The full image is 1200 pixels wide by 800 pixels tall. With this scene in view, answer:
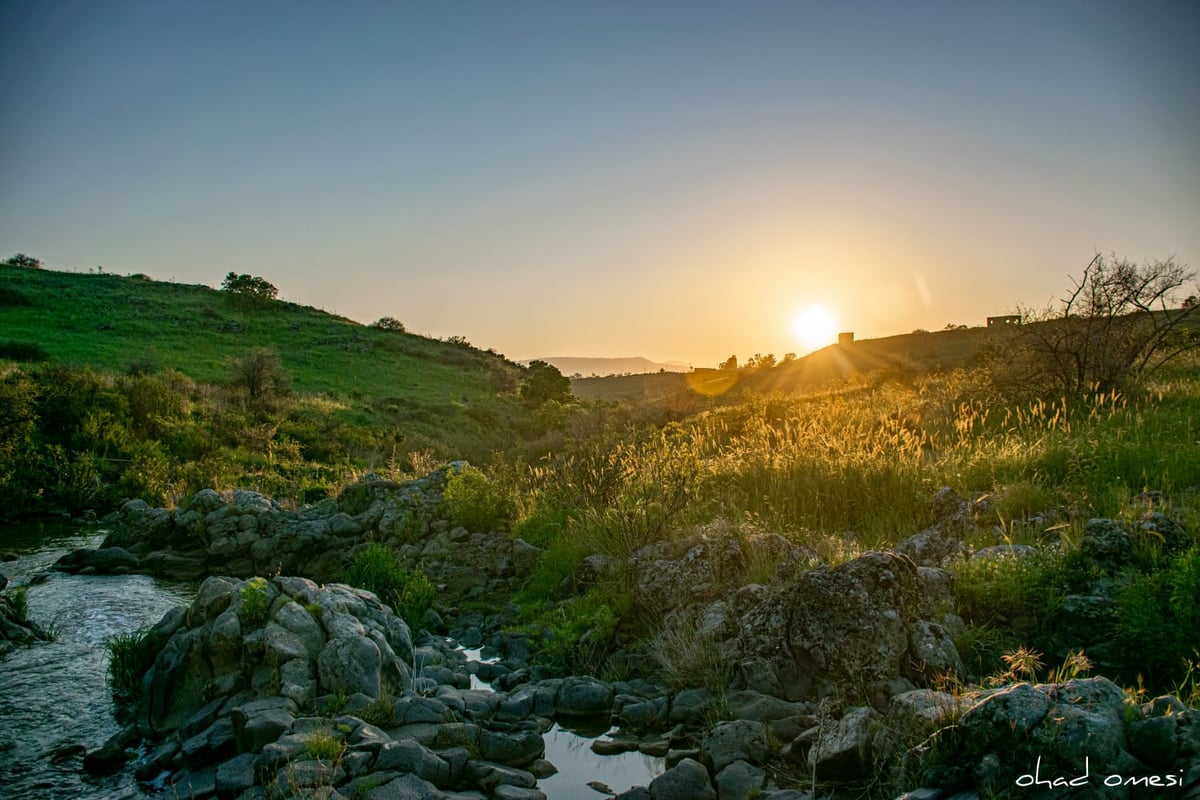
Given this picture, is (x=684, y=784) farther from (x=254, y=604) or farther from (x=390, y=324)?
(x=390, y=324)

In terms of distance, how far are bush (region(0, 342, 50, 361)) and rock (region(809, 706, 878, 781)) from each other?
38399mm

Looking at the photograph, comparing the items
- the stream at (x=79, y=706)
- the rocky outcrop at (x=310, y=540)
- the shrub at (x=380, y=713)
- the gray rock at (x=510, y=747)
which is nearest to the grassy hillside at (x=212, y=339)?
the rocky outcrop at (x=310, y=540)

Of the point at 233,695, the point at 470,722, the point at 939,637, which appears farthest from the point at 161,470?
the point at 939,637

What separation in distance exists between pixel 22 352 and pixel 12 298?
1625 cm

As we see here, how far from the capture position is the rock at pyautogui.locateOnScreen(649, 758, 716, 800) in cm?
554

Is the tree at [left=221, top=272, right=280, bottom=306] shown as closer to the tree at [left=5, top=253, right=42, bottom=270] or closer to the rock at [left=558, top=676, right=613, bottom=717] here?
the tree at [left=5, top=253, right=42, bottom=270]

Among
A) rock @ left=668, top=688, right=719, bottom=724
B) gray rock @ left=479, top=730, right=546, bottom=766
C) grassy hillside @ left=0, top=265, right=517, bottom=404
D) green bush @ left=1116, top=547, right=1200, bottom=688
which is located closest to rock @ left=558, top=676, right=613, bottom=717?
rock @ left=668, top=688, right=719, bottom=724

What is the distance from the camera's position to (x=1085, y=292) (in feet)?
57.9

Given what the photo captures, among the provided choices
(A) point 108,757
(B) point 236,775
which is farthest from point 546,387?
(B) point 236,775

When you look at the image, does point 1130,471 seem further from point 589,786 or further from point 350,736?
point 350,736

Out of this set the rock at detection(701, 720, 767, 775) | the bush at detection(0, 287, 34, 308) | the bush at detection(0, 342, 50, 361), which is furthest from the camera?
the bush at detection(0, 287, 34, 308)

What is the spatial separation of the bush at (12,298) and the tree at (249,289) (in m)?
14.4

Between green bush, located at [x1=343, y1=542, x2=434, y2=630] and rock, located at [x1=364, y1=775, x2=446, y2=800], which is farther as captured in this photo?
green bush, located at [x1=343, y1=542, x2=434, y2=630]

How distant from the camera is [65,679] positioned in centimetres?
877
